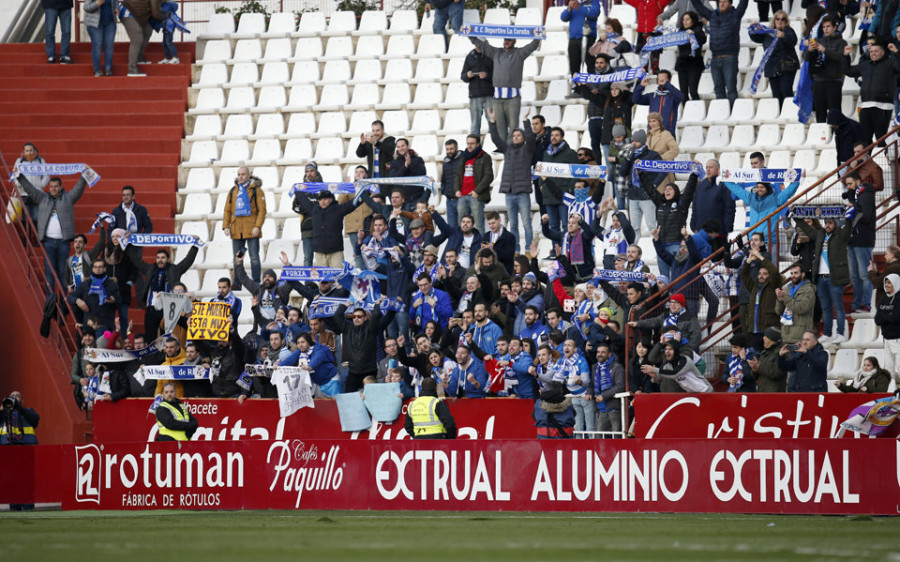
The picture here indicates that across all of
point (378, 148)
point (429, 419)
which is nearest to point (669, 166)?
point (378, 148)

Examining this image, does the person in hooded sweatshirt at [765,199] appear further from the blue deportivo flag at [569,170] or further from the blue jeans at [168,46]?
the blue jeans at [168,46]

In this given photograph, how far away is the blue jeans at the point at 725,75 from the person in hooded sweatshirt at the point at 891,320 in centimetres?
646

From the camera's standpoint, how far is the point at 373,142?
22891 mm

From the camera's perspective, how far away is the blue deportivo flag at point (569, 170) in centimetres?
2064

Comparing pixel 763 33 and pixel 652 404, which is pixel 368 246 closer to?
pixel 652 404

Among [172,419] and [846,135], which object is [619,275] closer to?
[846,135]

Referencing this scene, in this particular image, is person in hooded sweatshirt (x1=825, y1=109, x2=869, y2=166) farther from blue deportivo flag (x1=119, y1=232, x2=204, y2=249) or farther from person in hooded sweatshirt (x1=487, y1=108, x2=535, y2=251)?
blue deportivo flag (x1=119, y1=232, x2=204, y2=249)

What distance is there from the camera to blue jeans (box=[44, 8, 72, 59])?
27.5m

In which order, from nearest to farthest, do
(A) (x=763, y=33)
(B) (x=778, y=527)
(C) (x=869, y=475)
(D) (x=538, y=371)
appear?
(B) (x=778, y=527), (C) (x=869, y=475), (D) (x=538, y=371), (A) (x=763, y=33)

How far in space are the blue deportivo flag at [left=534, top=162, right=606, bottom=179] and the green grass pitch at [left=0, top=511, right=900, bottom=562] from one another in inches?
258

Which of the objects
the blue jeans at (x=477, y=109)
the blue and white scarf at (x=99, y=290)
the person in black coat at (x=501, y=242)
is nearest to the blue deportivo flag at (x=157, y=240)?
the blue and white scarf at (x=99, y=290)

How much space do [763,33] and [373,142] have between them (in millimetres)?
6392

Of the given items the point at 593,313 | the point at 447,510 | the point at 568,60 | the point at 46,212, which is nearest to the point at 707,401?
the point at 593,313

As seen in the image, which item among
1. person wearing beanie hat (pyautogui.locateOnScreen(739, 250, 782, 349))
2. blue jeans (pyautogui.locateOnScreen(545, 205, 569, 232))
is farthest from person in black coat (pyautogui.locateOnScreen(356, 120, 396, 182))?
person wearing beanie hat (pyautogui.locateOnScreen(739, 250, 782, 349))
